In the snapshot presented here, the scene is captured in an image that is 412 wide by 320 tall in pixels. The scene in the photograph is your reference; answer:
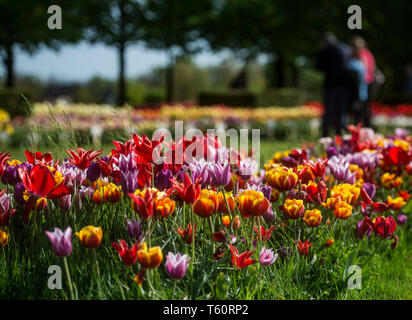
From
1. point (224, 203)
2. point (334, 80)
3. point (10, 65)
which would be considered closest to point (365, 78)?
point (334, 80)

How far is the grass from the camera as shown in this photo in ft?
Answer: 6.54

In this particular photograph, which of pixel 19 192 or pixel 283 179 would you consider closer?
pixel 19 192

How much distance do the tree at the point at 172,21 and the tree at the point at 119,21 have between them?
504 millimetres

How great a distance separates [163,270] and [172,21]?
20.6 m

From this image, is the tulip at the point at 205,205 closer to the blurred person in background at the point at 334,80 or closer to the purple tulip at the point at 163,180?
the purple tulip at the point at 163,180

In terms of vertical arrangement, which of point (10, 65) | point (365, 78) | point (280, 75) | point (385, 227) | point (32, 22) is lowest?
point (385, 227)

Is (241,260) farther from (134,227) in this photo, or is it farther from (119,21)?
(119,21)

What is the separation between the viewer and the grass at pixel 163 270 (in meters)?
1.99

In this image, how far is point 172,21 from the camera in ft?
71.4

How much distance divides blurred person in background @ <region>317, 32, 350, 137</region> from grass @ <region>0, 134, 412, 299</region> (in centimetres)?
615

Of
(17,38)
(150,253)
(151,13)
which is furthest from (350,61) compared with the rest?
(17,38)

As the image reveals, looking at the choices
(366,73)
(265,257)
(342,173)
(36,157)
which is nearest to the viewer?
(265,257)

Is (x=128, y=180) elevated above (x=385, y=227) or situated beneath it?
elevated above

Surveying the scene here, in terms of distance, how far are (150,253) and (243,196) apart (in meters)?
0.49
